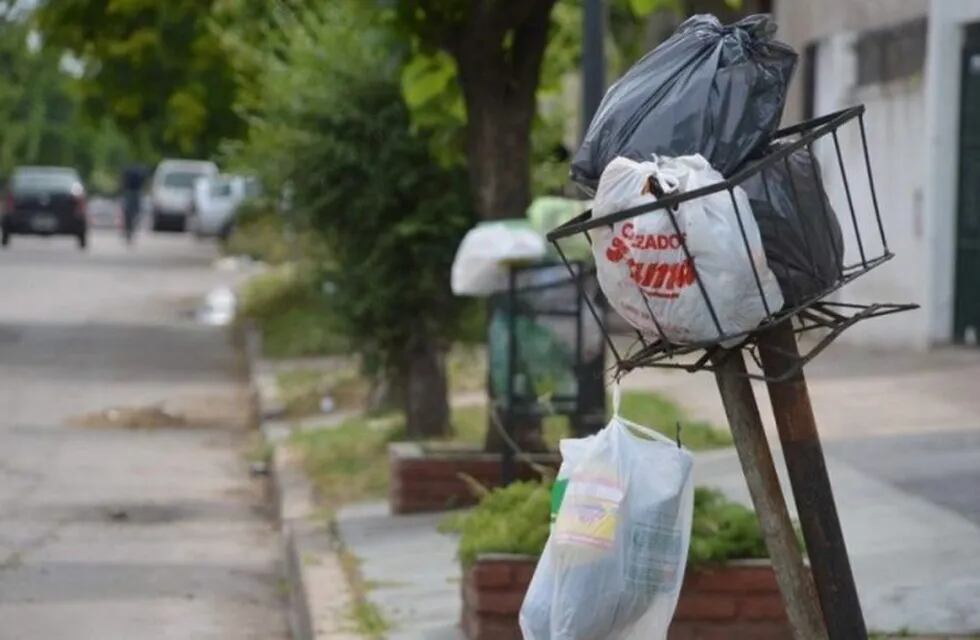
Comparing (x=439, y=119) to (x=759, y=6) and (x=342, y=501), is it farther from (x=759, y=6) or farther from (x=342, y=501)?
(x=759, y=6)

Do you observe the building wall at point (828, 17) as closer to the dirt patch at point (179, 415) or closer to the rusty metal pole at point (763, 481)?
the dirt patch at point (179, 415)

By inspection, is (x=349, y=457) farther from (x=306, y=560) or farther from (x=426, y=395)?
(x=306, y=560)

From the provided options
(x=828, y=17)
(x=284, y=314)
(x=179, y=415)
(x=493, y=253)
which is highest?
(x=828, y=17)

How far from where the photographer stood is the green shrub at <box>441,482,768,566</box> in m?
7.69

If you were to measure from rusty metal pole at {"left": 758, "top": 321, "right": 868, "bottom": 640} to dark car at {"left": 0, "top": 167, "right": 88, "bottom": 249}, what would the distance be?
46.1m

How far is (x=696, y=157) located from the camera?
480cm

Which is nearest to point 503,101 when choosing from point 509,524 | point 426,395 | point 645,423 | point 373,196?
point 373,196

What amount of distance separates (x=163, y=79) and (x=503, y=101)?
1800cm

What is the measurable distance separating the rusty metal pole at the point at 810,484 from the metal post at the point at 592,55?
19.8ft

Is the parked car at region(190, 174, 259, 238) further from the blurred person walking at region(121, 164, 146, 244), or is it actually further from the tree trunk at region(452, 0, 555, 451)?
the tree trunk at region(452, 0, 555, 451)

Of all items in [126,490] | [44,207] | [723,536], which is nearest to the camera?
[723,536]

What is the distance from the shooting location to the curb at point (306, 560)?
29.8ft

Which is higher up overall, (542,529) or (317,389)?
(542,529)

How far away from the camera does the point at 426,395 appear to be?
14305mm
